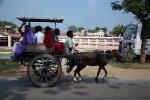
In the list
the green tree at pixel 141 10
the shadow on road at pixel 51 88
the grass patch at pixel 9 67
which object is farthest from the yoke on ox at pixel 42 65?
the green tree at pixel 141 10

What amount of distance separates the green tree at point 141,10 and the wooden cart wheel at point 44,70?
966 centimetres

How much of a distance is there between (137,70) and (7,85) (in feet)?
24.7

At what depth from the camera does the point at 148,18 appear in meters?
20.8

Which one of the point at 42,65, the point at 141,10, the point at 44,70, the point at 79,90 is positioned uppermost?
the point at 141,10

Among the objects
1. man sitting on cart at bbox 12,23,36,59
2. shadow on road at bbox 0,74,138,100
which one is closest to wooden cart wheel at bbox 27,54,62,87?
shadow on road at bbox 0,74,138,100

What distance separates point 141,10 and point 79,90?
34.3 feet

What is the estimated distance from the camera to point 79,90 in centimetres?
1126

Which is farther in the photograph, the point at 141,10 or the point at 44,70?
the point at 141,10

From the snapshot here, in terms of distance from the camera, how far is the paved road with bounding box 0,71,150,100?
10.0 meters

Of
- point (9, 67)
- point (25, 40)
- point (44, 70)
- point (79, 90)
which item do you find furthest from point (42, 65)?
point (9, 67)

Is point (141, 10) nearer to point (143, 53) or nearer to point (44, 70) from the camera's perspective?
point (143, 53)

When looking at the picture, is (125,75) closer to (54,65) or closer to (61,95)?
(54,65)

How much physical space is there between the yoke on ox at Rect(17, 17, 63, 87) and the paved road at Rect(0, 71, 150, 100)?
0.30m

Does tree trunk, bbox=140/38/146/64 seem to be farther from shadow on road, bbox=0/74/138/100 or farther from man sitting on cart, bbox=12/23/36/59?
man sitting on cart, bbox=12/23/36/59
